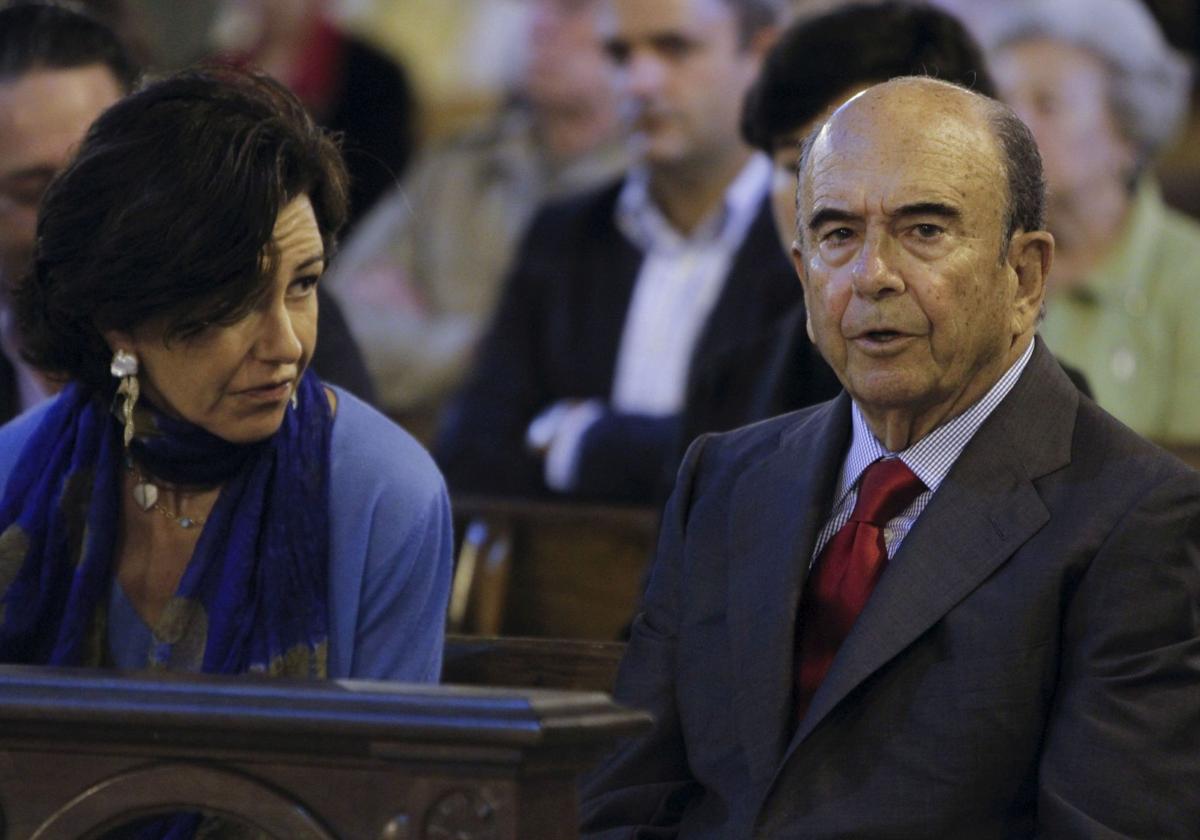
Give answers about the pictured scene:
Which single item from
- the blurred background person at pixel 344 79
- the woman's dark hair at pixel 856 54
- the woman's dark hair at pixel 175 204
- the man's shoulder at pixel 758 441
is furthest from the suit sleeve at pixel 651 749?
the blurred background person at pixel 344 79

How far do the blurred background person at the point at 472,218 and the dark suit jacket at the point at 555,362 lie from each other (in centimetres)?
121

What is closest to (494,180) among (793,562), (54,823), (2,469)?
(2,469)

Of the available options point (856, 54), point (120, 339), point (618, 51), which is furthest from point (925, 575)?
point (618, 51)

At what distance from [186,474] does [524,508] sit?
1843 millimetres

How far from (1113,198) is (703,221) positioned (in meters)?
1.14

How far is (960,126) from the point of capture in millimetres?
2305

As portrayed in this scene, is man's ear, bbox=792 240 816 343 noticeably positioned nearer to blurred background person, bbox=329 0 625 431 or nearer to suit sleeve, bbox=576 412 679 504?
suit sleeve, bbox=576 412 679 504

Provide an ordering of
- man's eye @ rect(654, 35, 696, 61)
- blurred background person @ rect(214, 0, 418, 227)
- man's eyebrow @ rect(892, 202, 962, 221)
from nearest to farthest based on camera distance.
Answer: man's eyebrow @ rect(892, 202, 962, 221), man's eye @ rect(654, 35, 696, 61), blurred background person @ rect(214, 0, 418, 227)

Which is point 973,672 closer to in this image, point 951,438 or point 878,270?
point 951,438

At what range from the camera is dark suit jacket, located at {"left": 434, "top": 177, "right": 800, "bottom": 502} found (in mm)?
4727

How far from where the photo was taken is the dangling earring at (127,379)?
269cm

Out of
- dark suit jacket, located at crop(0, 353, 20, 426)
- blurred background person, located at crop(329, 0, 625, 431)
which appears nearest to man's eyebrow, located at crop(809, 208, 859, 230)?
dark suit jacket, located at crop(0, 353, 20, 426)

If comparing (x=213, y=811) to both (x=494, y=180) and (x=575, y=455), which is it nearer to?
(x=575, y=455)

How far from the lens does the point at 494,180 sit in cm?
667
